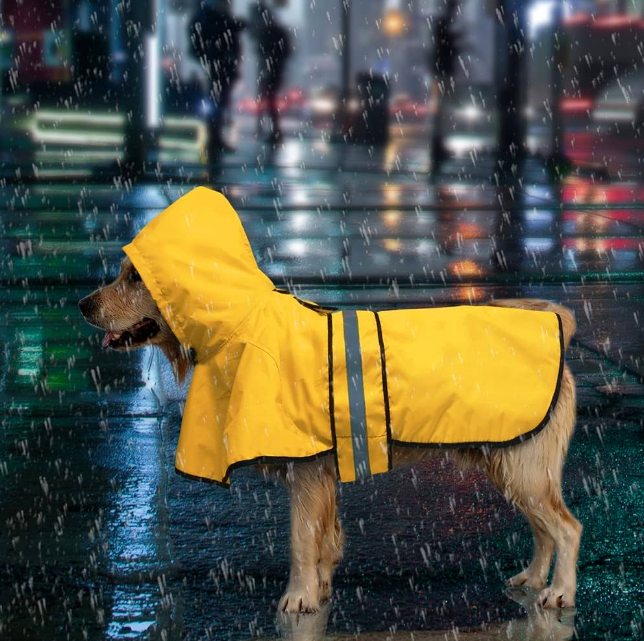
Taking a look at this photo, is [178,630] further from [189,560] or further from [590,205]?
[590,205]

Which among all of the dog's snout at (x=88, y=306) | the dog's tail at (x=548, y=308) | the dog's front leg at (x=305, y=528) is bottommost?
the dog's front leg at (x=305, y=528)

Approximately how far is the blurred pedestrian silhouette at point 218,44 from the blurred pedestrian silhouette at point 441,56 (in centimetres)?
436

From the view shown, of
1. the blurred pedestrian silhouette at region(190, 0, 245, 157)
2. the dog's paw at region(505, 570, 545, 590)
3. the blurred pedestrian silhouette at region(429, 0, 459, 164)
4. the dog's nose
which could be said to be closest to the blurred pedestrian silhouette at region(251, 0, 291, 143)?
the blurred pedestrian silhouette at region(190, 0, 245, 157)

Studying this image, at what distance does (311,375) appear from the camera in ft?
13.2

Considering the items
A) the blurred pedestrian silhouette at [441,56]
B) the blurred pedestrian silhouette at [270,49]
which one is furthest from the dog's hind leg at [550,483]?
the blurred pedestrian silhouette at [270,49]

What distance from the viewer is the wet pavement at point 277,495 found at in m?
4.15

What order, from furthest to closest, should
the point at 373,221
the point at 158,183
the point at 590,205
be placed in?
the point at 158,183 → the point at 590,205 → the point at 373,221

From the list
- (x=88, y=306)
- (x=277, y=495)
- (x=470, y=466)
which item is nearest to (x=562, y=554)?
(x=470, y=466)

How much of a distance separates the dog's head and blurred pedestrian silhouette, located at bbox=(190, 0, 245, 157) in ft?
60.0

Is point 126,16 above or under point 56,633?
above

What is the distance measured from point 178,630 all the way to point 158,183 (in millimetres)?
14453

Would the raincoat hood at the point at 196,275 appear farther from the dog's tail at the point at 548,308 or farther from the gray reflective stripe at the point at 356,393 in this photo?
the dog's tail at the point at 548,308

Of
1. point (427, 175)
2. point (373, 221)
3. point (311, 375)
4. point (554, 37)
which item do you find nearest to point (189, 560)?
point (311, 375)

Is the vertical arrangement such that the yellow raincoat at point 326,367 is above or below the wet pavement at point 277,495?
above
